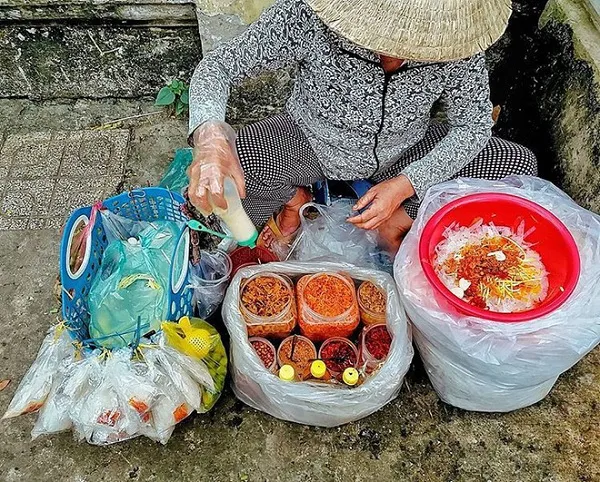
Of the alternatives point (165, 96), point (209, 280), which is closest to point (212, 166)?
point (209, 280)

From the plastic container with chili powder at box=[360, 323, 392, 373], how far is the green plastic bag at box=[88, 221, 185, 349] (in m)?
0.58

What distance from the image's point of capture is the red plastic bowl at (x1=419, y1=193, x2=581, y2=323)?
5.07ft

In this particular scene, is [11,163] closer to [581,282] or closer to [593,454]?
[581,282]

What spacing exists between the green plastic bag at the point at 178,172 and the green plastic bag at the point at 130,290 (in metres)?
0.40

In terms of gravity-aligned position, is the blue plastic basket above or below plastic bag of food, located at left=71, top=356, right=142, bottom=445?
above

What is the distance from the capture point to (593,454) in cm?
177

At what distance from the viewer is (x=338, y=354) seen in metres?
1.79

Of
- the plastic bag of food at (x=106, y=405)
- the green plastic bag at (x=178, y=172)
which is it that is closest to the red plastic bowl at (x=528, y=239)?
the plastic bag of food at (x=106, y=405)

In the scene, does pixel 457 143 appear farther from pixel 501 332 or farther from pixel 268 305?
pixel 268 305

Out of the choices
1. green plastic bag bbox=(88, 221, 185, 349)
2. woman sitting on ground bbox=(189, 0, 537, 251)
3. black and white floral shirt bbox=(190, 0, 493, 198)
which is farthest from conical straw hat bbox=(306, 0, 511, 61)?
green plastic bag bbox=(88, 221, 185, 349)

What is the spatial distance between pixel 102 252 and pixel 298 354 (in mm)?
670

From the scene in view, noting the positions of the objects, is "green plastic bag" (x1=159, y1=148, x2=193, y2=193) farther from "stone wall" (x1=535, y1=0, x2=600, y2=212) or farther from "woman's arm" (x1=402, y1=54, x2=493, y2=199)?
"stone wall" (x1=535, y1=0, x2=600, y2=212)

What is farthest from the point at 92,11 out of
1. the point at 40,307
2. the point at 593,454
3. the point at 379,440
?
the point at 593,454

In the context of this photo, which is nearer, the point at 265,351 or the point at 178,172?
the point at 265,351
